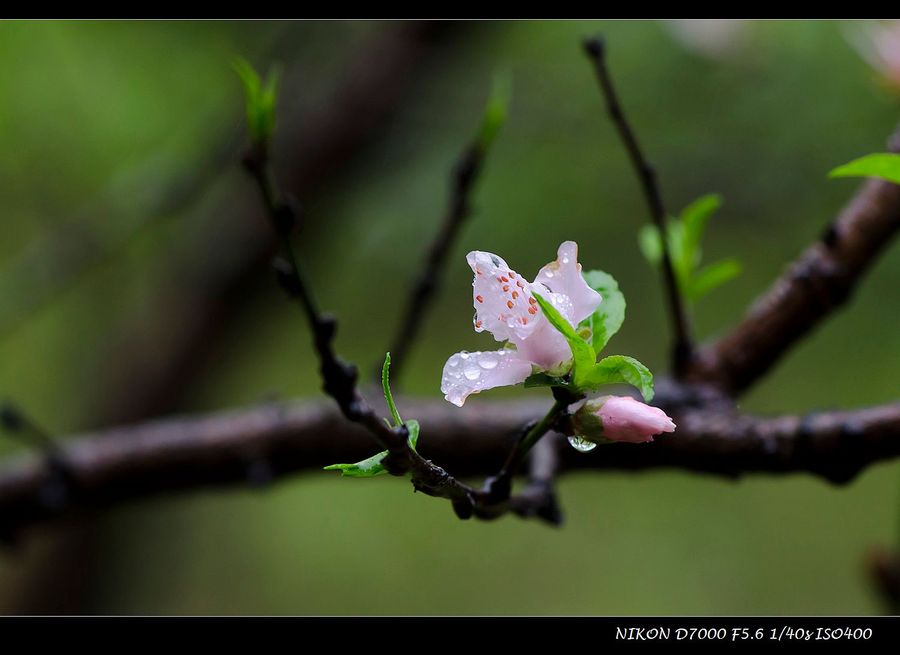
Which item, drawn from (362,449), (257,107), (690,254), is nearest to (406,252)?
(362,449)

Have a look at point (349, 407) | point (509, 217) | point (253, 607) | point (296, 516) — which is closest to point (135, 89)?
point (509, 217)

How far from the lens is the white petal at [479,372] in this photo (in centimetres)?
38

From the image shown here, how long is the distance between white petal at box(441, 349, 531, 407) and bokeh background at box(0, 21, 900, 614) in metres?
1.17

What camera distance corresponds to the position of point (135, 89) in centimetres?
186

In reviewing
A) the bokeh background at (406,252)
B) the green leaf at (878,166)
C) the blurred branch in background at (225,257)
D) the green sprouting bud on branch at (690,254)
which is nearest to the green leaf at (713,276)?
the green sprouting bud on branch at (690,254)

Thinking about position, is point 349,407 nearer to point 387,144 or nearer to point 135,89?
point 387,144

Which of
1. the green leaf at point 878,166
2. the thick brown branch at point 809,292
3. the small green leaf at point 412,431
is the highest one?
the green leaf at point 878,166

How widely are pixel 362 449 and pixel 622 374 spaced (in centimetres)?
54

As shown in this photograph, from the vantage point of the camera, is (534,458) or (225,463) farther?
(225,463)

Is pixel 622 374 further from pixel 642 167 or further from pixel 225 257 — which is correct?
pixel 225 257

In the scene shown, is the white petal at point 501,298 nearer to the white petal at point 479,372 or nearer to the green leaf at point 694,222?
the white petal at point 479,372

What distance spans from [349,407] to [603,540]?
6.26 feet

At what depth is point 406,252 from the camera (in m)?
1.84

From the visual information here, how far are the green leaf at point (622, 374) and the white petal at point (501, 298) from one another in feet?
0.12
